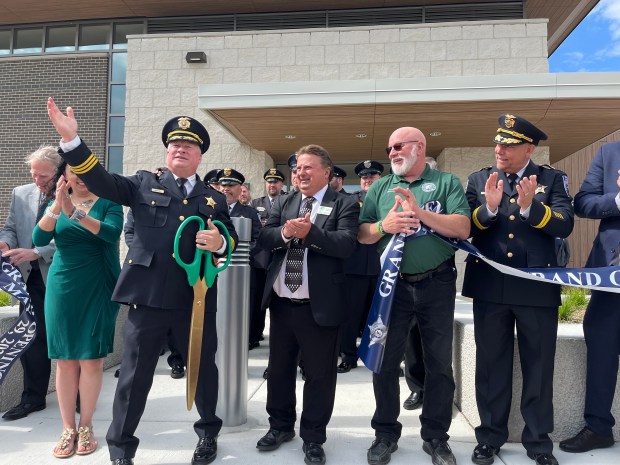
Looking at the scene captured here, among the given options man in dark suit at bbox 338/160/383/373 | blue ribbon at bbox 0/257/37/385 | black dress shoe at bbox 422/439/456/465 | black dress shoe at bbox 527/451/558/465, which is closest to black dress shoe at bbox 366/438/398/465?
black dress shoe at bbox 422/439/456/465

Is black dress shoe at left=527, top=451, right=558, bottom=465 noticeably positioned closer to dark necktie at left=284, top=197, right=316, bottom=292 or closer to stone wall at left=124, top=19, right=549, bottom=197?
dark necktie at left=284, top=197, right=316, bottom=292

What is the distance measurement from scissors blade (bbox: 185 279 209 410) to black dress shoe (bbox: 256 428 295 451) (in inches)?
24.7

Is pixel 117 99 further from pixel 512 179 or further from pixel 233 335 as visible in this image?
pixel 512 179

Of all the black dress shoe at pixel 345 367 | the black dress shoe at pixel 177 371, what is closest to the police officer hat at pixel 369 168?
the black dress shoe at pixel 345 367

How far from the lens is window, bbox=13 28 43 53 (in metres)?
12.3

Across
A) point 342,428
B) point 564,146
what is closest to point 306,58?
point 564,146

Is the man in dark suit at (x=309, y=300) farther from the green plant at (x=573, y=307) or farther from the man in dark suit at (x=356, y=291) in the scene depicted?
the green plant at (x=573, y=307)

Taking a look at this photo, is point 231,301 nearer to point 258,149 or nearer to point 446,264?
point 446,264

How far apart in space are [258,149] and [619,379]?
849cm

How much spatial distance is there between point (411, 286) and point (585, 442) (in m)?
1.58

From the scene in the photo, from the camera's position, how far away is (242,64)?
10609mm

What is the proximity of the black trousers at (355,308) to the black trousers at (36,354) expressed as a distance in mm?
2979

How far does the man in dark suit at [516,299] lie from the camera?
3023mm

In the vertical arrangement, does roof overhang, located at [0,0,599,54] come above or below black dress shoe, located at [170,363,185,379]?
above
